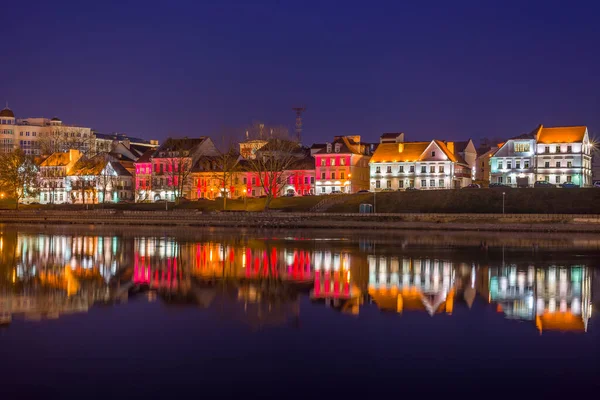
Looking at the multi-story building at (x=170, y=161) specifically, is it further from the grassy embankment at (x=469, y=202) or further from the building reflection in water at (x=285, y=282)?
the building reflection in water at (x=285, y=282)

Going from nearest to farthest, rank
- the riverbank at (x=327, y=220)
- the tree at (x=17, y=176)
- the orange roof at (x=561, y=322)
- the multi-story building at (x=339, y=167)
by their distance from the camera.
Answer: the orange roof at (x=561, y=322) → the riverbank at (x=327, y=220) → the tree at (x=17, y=176) → the multi-story building at (x=339, y=167)

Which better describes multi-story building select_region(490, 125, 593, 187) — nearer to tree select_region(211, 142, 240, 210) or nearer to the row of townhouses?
the row of townhouses

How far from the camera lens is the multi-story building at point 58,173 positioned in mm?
125125

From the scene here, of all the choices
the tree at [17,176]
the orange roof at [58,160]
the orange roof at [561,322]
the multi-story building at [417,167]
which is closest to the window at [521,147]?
the multi-story building at [417,167]

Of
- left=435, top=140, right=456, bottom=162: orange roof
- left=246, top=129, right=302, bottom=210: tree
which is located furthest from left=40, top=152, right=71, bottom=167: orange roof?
left=435, top=140, right=456, bottom=162: orange roof

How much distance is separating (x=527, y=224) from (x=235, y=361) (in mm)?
57028

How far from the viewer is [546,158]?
98688 mm

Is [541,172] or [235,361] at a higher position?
[541,172]

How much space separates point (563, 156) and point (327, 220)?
40.4m

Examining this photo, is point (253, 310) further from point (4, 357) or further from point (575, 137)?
point (575, 137)

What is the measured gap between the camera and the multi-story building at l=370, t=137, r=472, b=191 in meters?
101

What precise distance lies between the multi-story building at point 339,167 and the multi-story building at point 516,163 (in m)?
20.7

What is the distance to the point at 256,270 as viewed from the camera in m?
35.3

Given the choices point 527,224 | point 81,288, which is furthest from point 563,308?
point 527,224
